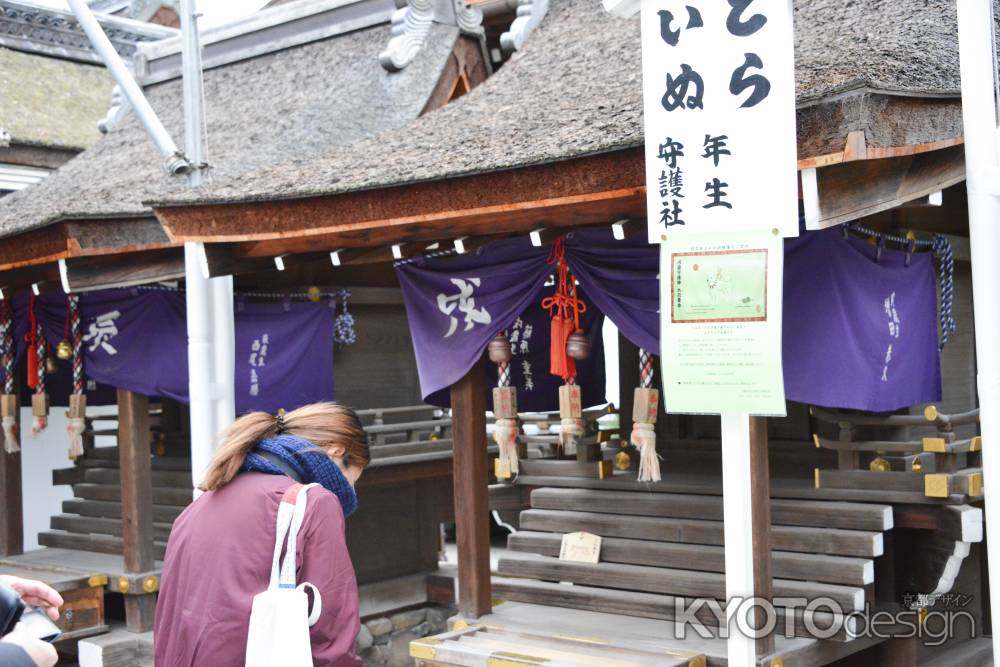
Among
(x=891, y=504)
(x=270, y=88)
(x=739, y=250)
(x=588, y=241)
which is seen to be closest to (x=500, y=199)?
(x=588, y=241)

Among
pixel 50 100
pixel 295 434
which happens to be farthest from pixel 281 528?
pixel 50 100

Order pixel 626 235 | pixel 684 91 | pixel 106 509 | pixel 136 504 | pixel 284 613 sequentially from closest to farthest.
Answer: pixel 284 613
pixel 684 91
pixel 626 235
pixel 136 504
pixel 106 509

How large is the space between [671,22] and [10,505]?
7910mm

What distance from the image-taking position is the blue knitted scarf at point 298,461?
321cm

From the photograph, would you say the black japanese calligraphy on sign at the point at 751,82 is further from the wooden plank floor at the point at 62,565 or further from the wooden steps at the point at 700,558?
the wooden plank floor at the point at 62,565

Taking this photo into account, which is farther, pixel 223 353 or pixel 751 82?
pixel 223 353

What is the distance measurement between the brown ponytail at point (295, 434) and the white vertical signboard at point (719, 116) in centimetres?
153

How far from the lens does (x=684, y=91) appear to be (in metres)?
4.23

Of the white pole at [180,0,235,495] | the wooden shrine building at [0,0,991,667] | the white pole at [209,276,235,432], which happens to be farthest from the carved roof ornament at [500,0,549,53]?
the white pole at [209,276,235,432]

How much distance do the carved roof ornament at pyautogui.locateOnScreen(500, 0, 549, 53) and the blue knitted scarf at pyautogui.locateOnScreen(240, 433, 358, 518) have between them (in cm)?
599

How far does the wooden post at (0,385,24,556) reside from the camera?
988cm

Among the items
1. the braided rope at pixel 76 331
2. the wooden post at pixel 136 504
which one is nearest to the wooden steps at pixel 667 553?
the wooden post at pixel 136 504

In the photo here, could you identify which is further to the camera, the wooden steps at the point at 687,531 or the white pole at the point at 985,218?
the wooden steps at the point at 687,531

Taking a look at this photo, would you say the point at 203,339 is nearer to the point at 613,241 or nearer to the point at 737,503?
the point at 613,241
